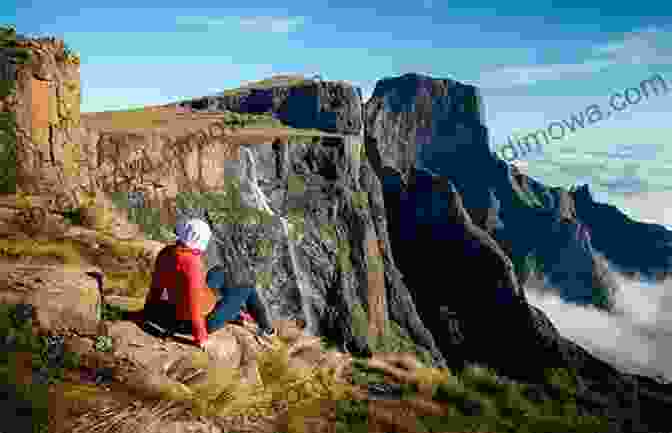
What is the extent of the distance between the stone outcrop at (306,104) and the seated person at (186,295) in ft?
251

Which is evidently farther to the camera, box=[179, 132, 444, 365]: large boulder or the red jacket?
box=[179, 132, 444, 365]: large boulder

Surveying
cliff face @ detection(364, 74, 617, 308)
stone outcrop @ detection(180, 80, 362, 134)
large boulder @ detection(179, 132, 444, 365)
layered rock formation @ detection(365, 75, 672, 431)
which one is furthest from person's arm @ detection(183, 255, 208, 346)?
cliff face @ detection(364, 74, 617, 308)

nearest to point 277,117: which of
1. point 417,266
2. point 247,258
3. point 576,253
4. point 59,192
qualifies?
point 417,266

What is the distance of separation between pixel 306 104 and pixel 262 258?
4742 centimetres

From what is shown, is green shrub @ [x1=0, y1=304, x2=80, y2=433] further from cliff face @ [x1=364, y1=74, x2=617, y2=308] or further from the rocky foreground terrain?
cliff face @ [x1=364, y1=74, x2=617, y2=308]

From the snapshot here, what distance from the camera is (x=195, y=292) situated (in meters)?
5.88

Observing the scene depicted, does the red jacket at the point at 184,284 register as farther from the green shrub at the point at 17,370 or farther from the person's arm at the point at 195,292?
the green shrub at the point at 17,370

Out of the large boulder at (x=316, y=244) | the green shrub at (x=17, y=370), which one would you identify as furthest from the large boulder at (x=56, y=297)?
the large boulder at (x=316, y=244)

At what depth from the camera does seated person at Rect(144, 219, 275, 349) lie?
5.87m

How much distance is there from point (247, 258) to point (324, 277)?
11.0m

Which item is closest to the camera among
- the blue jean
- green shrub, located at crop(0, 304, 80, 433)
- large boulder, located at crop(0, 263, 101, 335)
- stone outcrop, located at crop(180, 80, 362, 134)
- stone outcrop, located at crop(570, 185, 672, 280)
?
green shrub, located at crop(0, 304, 80, 433)

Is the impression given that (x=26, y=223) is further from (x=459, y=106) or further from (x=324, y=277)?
(x=459, y=106)

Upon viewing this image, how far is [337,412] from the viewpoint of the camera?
6086 mm

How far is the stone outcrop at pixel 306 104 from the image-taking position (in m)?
82.3
